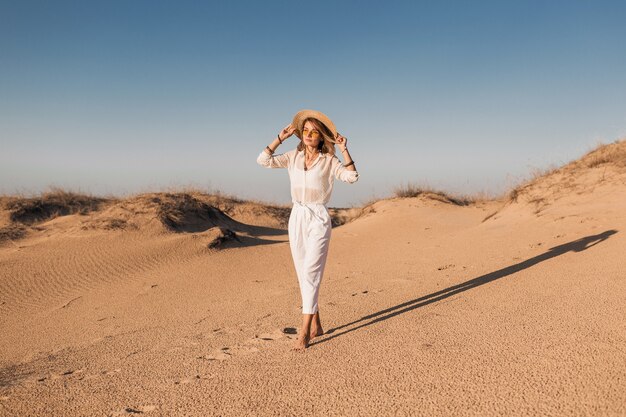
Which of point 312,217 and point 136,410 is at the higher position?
point 312,217

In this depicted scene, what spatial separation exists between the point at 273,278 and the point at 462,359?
4.87 meters

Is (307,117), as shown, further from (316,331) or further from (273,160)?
(316,331)

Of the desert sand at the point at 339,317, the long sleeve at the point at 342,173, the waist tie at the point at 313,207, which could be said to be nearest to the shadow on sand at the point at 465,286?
the desert sand at the point at 339,317

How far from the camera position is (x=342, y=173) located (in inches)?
148

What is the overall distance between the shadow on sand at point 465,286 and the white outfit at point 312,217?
1.71ft

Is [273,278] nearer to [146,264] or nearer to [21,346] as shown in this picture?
[146,264]

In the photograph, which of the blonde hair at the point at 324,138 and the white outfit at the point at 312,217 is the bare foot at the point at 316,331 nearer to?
the white outfit at the point at 312,217

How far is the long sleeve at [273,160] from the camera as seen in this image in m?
4.03

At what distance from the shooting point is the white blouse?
3799mm

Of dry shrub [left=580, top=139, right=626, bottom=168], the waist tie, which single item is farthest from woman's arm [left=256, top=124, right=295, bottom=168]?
dry shrub [left=580, top=139, right=626, bottom=168]

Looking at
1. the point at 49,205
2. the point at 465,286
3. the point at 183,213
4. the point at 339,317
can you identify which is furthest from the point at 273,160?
the point at 49,205

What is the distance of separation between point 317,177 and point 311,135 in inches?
15.4

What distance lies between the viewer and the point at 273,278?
7.58m

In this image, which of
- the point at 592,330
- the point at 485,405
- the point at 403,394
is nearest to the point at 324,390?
the point at 403,394
